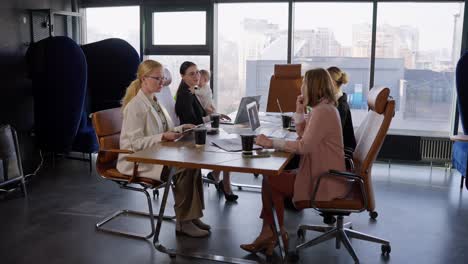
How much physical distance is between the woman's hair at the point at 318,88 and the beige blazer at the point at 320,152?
48 millimetres

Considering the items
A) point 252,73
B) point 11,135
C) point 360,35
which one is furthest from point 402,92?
point 11,135

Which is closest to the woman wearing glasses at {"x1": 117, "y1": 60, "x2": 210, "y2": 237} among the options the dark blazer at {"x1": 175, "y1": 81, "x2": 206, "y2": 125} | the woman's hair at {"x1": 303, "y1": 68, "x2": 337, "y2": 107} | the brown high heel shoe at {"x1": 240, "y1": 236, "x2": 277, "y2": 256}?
the brown high heel shoe at {"x1": 240, "y1": 236, "x2": 277, "y2": 256}

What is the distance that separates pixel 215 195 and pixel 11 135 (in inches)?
78.9

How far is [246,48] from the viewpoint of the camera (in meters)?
6.47

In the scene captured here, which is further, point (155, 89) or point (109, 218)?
point (109, 218)

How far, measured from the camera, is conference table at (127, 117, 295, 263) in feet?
7.91

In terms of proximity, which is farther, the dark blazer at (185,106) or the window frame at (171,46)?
the window frame at (171,46)

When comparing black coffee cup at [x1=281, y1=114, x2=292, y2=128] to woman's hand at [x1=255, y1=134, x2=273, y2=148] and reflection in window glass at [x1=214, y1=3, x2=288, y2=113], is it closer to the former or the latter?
woman's hand at [x1=255, y1=134, x2=273, y2=148]

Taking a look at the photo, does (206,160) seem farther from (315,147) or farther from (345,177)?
(345,177)

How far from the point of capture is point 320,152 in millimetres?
2748

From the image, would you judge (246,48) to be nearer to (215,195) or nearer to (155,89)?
(215,195)

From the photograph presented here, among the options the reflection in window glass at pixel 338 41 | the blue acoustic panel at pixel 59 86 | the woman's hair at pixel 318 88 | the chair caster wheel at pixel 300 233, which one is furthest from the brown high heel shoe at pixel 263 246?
the reflection in window glass at pixel 338 41

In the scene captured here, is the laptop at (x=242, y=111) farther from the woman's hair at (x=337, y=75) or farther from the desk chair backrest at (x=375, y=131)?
the desk chair backrest at (x=375, y=131)

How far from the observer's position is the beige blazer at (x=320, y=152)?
2.70m
